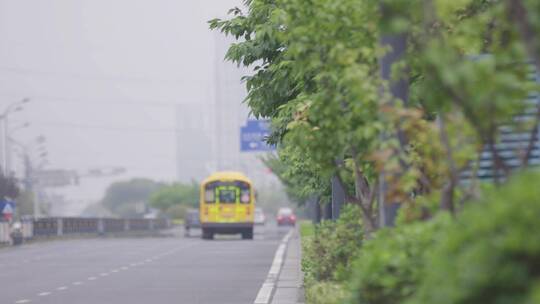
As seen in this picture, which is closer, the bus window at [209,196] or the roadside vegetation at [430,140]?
the roadside vegetation at [430,140]

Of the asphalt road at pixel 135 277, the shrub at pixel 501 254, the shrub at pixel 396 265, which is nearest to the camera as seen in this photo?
the shrub at pixel 501 254

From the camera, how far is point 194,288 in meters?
24.4

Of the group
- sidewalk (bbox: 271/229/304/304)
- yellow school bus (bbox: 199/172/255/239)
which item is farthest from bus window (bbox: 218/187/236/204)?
sidewalk (bbox: 271/229/304/304)

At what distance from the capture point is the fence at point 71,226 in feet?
206

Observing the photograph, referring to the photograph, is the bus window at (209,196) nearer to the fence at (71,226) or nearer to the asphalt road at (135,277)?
the fence at (71,226)

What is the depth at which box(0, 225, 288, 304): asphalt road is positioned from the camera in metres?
22.0

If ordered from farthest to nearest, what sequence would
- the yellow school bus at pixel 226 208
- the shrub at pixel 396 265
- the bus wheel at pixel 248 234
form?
the bus wheel at pixel 248 234 < the yellow school bus at pixel 226 208 < the shrub at pixel 396 265

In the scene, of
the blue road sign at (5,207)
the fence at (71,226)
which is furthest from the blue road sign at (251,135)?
the blue road sign at (5,207)

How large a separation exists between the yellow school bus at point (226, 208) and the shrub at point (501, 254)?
60783 millimetres

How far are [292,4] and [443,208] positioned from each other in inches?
110

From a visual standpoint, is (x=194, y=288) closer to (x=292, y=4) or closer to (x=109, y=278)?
(x=109, y=278)

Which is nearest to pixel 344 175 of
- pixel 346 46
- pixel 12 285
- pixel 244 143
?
pixel 346 46

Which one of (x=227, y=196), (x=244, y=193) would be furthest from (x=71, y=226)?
(x=244, y=193)

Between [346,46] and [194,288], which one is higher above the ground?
[346,46]
